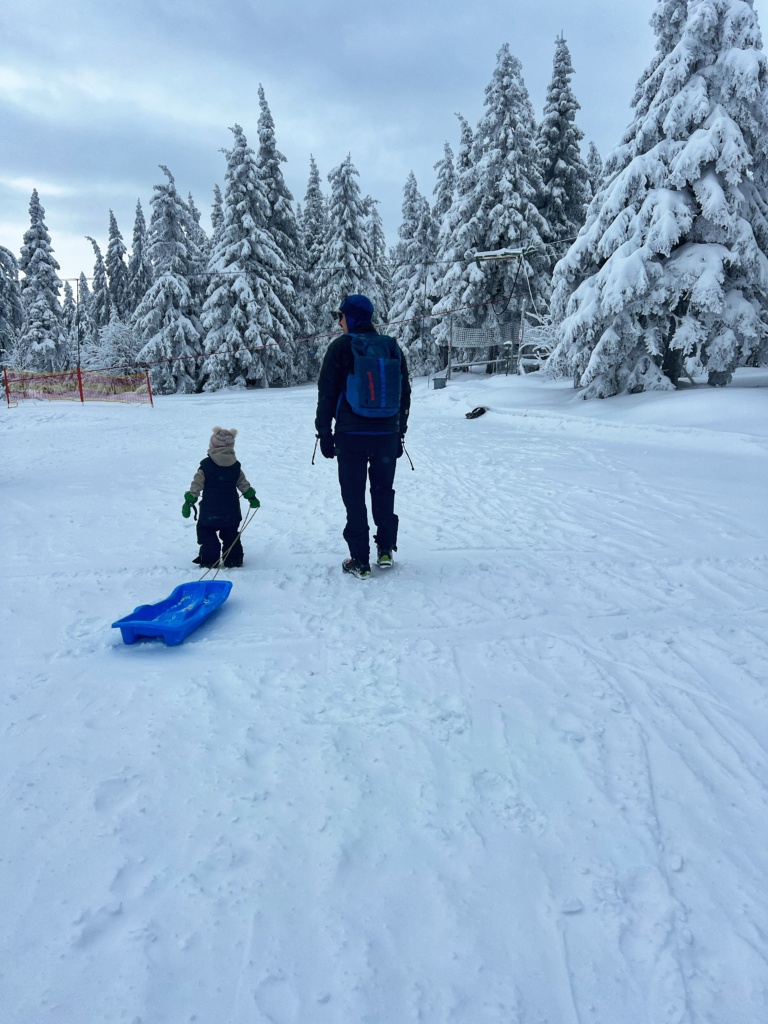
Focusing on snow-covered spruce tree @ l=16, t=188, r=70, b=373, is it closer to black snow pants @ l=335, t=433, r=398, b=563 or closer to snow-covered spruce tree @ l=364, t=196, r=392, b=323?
snow-covered spruce tree @ l=364, t=196, r=392, b=323

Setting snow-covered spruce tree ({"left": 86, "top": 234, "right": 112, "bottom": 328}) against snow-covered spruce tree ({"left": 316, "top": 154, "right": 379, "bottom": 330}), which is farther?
snow-covered spruce tree ({"left": 86, "top": 234, "right": 112, "bottom": 328})

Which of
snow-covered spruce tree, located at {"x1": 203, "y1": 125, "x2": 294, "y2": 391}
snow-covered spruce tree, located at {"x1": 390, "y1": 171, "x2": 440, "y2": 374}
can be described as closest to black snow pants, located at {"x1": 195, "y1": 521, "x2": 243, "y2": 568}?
snow-covered spruce tree, located at {"x1": 203, "y1": 125, "x2": 294, "y2": 391}

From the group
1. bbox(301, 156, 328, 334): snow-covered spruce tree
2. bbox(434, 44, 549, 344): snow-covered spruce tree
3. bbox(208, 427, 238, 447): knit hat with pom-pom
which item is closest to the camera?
bbox(208, 427, 238, 447): knit hat with pom-pom

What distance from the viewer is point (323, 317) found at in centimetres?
3394

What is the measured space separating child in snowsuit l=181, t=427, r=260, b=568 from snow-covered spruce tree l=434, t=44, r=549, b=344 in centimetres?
2016

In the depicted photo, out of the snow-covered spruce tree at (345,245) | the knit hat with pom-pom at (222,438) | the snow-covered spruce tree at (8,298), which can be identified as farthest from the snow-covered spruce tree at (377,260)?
the knit hat with pom-pom at (222,438)

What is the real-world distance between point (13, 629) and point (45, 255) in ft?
129

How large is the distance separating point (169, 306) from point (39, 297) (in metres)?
11.9

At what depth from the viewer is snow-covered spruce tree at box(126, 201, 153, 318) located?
41.9 meters

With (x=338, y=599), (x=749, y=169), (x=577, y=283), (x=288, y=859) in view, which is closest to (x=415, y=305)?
(x=577, y=283)

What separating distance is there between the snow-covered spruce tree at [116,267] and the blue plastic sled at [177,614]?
48670mm

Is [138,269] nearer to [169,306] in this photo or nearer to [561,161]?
[169,306]

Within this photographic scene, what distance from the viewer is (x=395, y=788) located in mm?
2213

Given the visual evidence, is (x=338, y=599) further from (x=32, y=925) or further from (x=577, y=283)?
(x=577, y=283)
